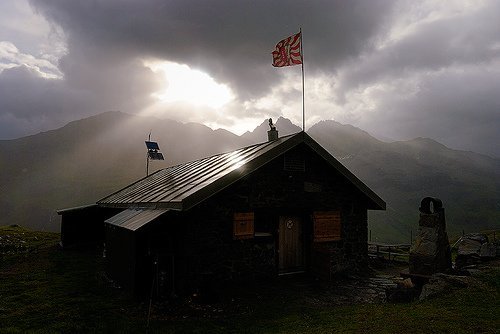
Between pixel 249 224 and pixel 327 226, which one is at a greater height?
pixel 249 224

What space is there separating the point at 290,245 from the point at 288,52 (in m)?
7.90

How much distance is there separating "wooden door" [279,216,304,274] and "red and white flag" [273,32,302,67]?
6.40 m

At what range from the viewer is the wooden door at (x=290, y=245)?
1348cm

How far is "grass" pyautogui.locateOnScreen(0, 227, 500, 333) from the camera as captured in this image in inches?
288

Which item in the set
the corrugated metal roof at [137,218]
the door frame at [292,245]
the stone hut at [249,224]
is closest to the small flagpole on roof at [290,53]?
the stone hut at [249,224]

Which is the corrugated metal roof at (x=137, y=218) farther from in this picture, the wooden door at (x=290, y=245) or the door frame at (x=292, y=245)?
the wooden door at (x=290, y=245)

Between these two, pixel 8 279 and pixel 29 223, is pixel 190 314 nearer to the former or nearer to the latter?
pixel 8 279

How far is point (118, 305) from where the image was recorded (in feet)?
32.4

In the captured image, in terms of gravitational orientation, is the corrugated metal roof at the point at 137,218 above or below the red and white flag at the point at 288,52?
below

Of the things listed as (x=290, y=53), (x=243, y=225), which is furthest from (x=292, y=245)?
(x=290, y=53)

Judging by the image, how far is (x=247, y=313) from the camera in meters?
9.33

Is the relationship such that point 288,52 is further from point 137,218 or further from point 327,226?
point 137,218

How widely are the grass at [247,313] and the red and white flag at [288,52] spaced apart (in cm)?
879

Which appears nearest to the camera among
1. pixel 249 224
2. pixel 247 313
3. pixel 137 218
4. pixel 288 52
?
pixel 247 313
